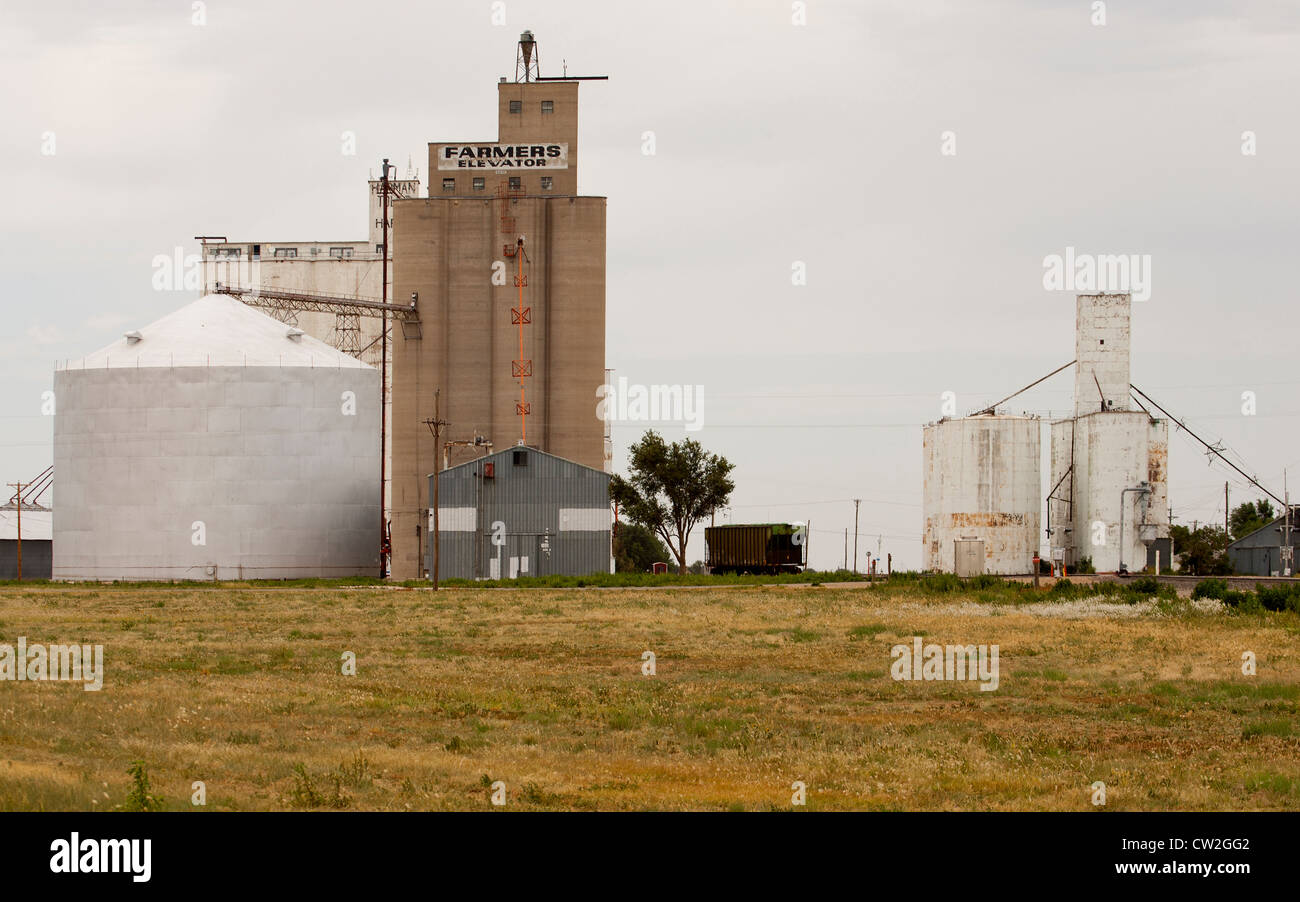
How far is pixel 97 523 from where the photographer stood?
265 feet

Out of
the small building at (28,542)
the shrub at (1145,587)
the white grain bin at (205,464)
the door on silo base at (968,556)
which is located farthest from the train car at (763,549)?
the small building at (28,542)

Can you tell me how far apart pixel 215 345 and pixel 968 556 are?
45.2 m

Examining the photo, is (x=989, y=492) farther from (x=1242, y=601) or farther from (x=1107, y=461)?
(x=1242, y=601)

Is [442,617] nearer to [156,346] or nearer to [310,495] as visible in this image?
[310,495]

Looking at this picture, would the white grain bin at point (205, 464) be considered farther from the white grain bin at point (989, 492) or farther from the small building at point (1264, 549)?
the small building at point (1264, 549)

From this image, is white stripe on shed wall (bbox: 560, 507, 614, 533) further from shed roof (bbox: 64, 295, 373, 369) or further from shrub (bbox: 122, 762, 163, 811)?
shrub (bbox: 122, 762, 163, 811)

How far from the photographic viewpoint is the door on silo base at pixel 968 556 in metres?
90.0

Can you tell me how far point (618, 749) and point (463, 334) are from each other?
3161 inches

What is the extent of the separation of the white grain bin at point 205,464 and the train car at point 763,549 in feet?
75.7

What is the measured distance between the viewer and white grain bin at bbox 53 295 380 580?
79.9m

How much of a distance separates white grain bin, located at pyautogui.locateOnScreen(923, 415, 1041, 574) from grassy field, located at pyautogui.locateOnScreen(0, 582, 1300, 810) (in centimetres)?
4761

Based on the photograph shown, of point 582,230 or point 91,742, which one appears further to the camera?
point 582,230

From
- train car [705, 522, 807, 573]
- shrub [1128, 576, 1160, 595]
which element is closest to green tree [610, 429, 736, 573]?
train car [705, 522, 807, 573]
